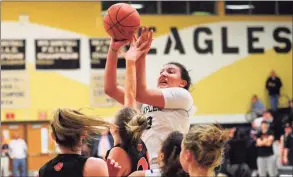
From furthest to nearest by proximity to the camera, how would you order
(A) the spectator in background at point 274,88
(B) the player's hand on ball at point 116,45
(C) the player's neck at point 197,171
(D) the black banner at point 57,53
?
(A) the spectator in background at point 274,88 → (D) the black banner at point 57,53 → (B) the player's hand on ball at point 116,45 → (C) the player's neck at point 197,171

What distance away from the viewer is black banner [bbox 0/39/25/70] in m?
20.0

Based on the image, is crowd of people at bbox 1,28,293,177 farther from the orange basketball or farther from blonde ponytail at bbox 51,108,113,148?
the orange basketball

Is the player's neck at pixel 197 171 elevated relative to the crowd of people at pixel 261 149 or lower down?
elevated

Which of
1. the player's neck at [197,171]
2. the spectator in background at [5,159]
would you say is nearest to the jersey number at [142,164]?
the player's neck at [197,171]

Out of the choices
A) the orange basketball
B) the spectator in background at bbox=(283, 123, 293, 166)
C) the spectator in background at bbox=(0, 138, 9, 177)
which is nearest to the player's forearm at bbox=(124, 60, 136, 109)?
the orange basketball

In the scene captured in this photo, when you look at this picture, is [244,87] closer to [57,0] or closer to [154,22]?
[154,22]

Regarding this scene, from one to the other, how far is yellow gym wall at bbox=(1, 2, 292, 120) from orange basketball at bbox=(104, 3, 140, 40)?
15.5m

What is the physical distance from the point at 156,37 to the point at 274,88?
4123 mm

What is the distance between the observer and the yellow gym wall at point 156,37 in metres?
20.2

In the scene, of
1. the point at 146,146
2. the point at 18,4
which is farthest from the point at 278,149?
the point at 146,146

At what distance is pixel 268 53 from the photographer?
22.0 m

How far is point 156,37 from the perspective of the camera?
21016mm

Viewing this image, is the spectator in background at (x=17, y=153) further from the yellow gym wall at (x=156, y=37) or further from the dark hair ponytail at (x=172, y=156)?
the dark hair ponytail at (x=172, y=156)

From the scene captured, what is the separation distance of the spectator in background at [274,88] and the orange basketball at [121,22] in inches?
678
